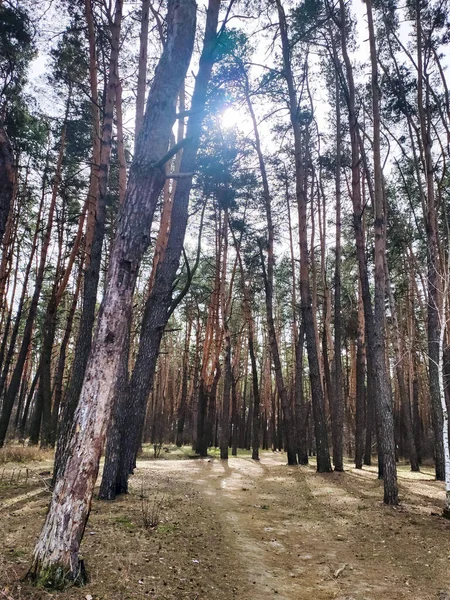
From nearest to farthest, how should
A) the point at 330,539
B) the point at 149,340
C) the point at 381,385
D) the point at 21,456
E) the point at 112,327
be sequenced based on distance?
the point at 112,327, the point at 330,539, the point at 149,340, the point at 381,385, the point at 21,456

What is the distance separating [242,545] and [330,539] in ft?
4.90

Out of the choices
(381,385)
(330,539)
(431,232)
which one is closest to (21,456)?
(330,539)

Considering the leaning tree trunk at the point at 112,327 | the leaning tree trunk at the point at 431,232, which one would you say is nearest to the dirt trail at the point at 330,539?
the leaning tree trunk at the point at 112,327

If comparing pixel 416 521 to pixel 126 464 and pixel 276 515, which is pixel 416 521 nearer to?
pixel 276 515

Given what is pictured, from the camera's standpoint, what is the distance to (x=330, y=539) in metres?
6.03

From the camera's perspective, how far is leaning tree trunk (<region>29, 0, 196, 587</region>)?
10.9ft

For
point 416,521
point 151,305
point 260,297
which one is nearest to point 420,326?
point 260,297

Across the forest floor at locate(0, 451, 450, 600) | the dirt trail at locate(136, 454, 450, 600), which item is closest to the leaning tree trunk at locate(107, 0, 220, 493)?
the forest floor at locate(0, 451, 450, 600)

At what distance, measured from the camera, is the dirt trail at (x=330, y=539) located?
4.30 m

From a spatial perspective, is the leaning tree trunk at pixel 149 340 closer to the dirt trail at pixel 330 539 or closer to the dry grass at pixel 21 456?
the dirt trail at pixel 330 539

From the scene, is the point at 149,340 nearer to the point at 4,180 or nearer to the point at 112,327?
the point at 112,327

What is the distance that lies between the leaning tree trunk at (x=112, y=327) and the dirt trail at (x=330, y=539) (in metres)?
1.87

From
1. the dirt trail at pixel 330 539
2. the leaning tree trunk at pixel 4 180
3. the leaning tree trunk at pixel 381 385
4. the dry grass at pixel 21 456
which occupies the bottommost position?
the dirt trail at pixel 330 539

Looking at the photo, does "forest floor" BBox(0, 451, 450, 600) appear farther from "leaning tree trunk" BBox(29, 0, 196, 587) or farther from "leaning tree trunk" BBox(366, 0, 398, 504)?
"leaning tree trunk" BBox(366, 0, 398, 504)
